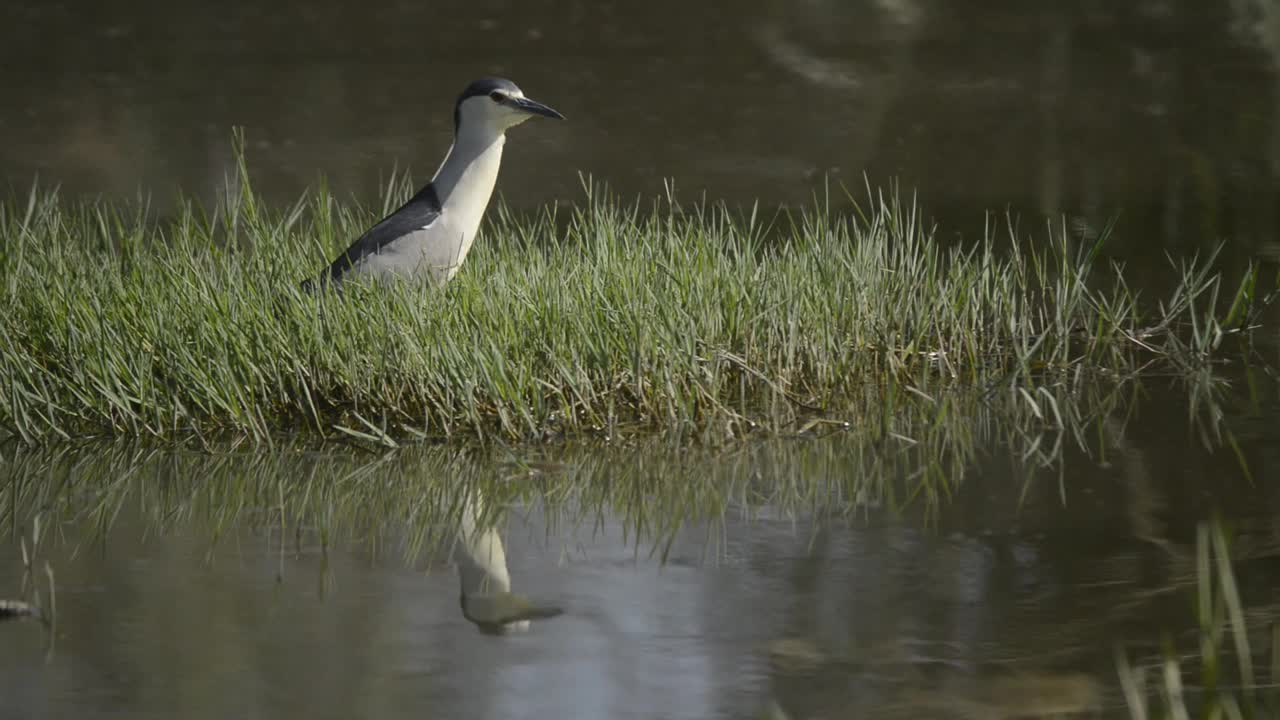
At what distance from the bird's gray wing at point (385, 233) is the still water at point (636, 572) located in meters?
0.62

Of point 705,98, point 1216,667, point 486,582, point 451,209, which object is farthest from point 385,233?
point 705,98

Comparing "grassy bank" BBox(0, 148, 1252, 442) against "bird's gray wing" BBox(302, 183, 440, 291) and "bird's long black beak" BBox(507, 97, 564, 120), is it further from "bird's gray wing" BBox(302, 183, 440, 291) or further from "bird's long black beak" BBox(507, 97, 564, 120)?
"bird's long black beak" BBox(507, 97, 564, 120)

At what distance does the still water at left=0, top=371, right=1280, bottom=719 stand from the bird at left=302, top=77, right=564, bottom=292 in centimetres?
66

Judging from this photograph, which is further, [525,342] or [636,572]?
[525,342]

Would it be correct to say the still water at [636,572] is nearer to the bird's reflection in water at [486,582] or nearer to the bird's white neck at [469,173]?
the bird's reflection in water at [486,582]

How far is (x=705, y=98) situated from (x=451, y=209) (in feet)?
19.1

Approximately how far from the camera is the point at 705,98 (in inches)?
397

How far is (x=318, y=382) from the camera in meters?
4.04

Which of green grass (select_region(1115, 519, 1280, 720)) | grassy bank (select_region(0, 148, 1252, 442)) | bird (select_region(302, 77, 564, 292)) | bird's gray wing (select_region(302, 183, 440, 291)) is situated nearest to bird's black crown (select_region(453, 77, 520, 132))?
bird (select_region(302, 77, 564, 292))

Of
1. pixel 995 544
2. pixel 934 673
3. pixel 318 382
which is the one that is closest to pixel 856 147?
pixel 318 382

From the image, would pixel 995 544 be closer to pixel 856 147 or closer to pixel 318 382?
pixel 318 382

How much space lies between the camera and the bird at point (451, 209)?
4344 mm

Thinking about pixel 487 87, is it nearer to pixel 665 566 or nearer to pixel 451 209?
pixel 451 209

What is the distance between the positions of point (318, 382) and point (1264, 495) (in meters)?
2.19
